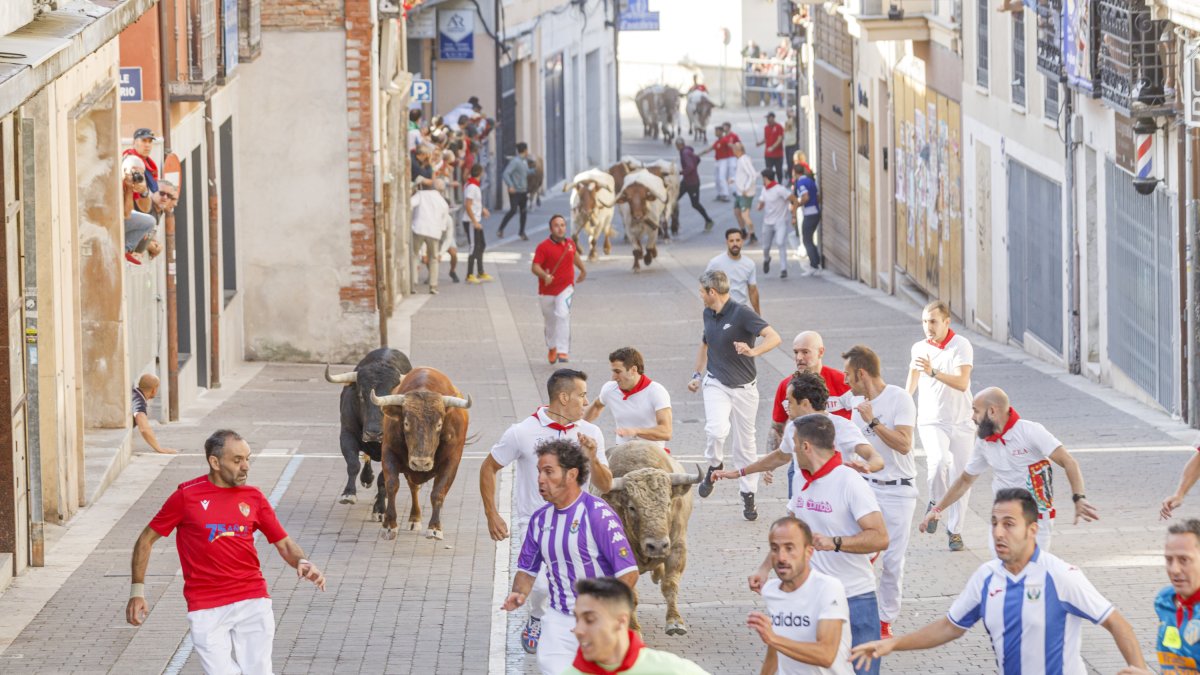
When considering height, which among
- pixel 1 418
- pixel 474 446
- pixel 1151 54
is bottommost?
pixel 474 446

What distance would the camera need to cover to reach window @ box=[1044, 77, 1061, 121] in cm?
2459

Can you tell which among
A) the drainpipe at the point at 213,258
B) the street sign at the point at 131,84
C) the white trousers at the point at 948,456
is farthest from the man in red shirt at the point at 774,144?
the white trousers at the point at 948,456

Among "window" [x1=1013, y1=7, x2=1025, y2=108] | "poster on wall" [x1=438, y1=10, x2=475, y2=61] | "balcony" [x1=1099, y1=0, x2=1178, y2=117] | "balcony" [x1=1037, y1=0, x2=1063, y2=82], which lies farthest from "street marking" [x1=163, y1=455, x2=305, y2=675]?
"poster on wall" [x1=438, y1=10, x2=475, y2=61]

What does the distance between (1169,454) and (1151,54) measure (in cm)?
430

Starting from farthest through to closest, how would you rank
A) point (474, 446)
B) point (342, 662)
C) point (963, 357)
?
point (474, 446) → point (963, 357) → point (342, 662)

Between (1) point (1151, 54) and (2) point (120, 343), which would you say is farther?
(1) point (1151, 54)

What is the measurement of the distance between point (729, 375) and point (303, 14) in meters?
11.5

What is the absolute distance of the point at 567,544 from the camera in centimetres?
934

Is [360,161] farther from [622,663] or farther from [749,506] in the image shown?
[622,663]

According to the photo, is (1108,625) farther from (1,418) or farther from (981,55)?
(981,55)

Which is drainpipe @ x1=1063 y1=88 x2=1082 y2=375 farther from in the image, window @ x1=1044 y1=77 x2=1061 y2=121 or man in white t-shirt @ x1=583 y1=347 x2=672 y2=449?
man in white t-shirt @ x1=583 y1=347 x2=672 y2=449

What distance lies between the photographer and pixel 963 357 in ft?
47.3

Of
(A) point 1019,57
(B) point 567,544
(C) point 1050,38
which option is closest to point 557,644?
(B) point 567,544

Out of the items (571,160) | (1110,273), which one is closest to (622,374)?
(1110,273)
